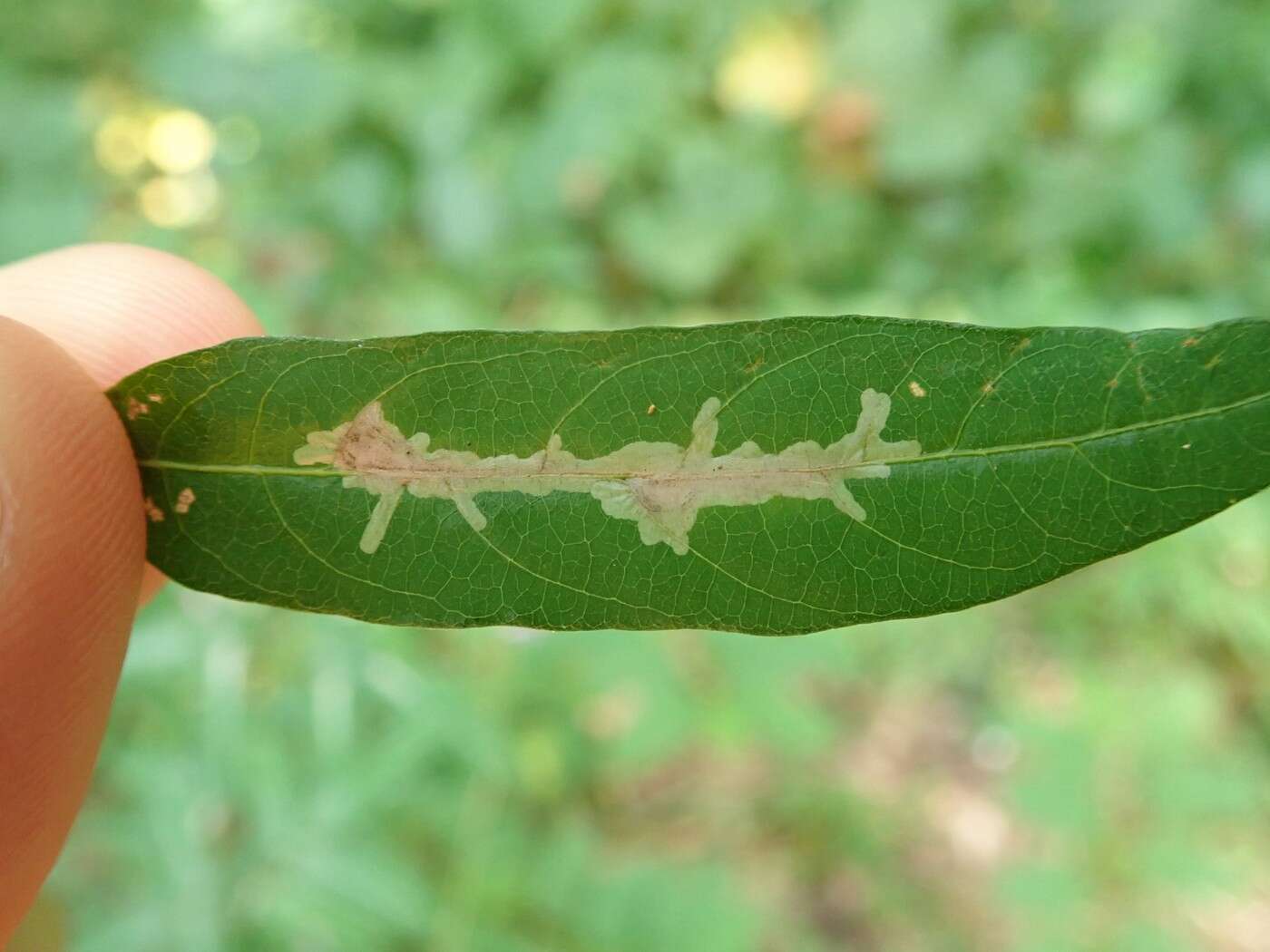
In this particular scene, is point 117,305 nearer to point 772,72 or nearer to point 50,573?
point 50,573

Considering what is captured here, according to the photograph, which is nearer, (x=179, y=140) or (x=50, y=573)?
(x=50, y=573)

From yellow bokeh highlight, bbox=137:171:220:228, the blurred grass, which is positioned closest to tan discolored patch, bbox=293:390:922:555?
the blurred grass

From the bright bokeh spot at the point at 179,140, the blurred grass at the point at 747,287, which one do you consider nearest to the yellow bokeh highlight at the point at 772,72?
the blurred grass at the point at 747,287

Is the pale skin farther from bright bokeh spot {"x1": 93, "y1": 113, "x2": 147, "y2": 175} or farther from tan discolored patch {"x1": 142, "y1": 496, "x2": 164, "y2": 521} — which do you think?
bright bokeh spot {"x1": 93, "y1": 113, "x2": 147, "y2": 175}

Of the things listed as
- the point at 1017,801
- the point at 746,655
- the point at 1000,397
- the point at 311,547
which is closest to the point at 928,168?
the point at 746,655

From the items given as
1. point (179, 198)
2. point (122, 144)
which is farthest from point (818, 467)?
point (122, 144)

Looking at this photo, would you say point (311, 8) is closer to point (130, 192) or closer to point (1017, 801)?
point (130, 192)

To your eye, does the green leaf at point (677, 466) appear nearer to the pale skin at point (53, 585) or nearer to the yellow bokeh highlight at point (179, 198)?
the pale skin at point (53, 585)
